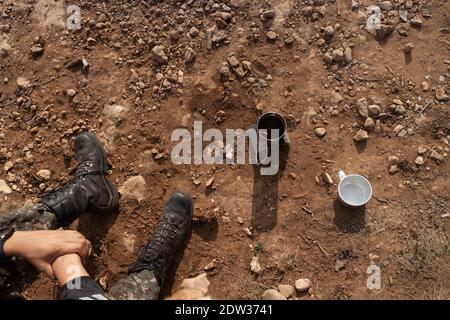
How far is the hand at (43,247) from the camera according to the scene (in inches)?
114

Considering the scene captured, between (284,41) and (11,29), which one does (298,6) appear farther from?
(11,29)

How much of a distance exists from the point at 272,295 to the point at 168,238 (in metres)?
0.82

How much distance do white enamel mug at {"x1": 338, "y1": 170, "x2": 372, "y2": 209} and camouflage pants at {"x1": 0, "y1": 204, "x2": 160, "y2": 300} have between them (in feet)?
A: 4.74

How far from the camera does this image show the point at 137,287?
3.09 metres

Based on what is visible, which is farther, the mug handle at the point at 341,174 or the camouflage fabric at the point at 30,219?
the mug handle at the point at 341,174

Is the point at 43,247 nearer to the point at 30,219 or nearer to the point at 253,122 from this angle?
the point at 30,219

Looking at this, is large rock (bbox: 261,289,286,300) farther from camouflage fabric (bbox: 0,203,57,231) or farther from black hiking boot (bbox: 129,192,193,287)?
camouflage fabric (bbox: 0,203,57,231)

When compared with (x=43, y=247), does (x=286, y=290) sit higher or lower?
lower

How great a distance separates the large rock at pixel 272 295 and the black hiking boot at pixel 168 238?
0.71 meters

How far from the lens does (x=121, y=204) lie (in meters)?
3.53

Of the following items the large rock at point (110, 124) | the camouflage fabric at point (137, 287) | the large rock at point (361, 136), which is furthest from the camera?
the large rock at point (110, 124)
